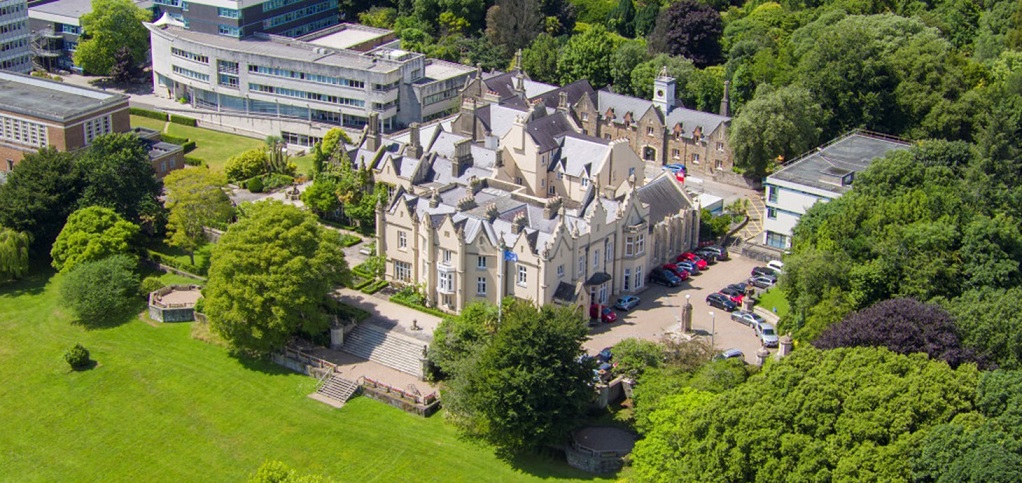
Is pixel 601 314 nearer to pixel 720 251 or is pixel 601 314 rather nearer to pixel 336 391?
pixel 720 251

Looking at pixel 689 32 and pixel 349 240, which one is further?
pixel 689 32

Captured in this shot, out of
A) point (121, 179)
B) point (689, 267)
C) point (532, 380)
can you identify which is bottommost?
point (689, 267)

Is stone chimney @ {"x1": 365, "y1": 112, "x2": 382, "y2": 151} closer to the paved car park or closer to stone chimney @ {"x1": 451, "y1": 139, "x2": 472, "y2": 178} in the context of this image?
stone chimney @ {"x1": 451, "y1": 139, "x2": 472, "y2": 178}

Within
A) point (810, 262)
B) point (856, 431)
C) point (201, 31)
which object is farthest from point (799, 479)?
point (201, 31)

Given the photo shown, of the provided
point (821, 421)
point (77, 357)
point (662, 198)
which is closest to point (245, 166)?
point (77, 357)

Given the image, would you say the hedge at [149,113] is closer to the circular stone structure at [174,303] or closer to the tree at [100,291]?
the tree at [100,291]

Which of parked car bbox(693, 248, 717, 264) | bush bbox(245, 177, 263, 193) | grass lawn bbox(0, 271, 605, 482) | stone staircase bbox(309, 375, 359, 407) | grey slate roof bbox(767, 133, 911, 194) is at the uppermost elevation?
grey slate roof bbox(767, 133, 911, 194)

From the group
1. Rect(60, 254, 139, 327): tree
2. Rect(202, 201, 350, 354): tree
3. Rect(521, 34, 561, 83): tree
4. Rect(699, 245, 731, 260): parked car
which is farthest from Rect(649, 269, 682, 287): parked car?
Rect(521, 34, 561, 83): tree

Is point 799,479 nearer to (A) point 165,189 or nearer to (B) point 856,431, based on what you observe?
(B) point 856,431
